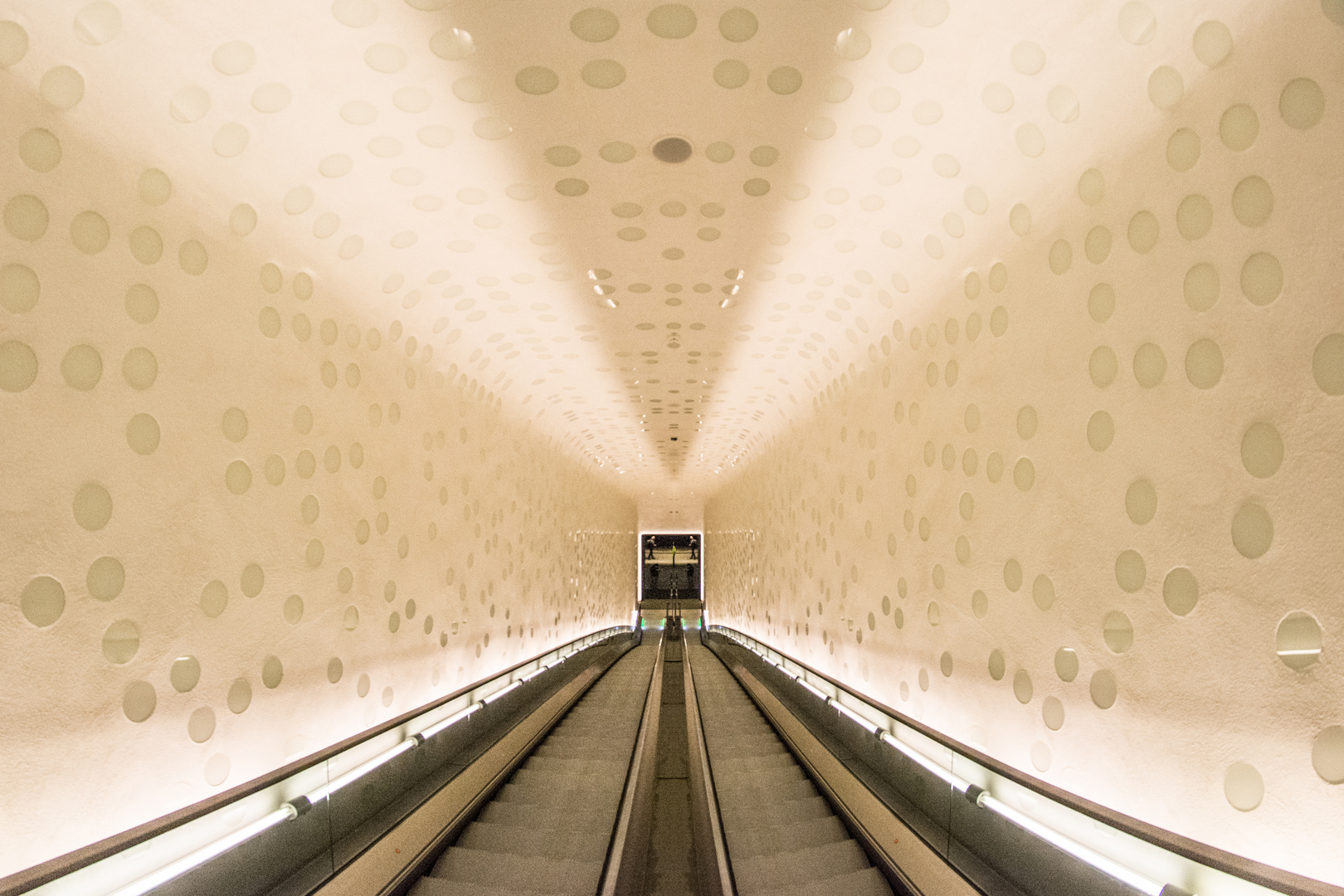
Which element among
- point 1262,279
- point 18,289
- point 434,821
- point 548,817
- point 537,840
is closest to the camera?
point 1262,279

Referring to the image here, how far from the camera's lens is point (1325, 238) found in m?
1.90

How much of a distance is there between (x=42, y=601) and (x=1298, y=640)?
13.9 feet

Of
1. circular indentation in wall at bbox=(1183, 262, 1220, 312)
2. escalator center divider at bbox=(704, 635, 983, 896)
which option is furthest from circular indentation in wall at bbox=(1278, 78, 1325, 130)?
escalator center divider at bbox=(704, 635, 983, 896)

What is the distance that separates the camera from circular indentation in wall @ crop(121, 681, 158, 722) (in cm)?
263

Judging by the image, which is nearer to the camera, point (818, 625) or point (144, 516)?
point (144, 516)

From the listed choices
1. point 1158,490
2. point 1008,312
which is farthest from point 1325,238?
point 1008,312

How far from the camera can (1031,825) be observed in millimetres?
2578

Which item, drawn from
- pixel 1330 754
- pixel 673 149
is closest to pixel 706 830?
pixel 1330 754

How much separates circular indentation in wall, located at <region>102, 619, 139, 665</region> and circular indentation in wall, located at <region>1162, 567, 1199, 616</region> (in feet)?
13.6

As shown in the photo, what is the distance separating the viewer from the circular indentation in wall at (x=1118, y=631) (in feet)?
8.51

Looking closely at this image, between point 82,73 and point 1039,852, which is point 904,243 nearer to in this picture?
point 1039,852

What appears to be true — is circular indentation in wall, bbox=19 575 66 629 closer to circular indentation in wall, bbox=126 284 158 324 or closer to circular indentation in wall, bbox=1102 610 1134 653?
circular indentation in wall, bbox=126 284 158 324

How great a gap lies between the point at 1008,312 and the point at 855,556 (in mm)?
3077

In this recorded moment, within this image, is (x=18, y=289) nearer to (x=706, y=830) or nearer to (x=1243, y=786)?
(x=706, y=830)
